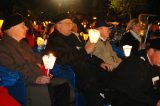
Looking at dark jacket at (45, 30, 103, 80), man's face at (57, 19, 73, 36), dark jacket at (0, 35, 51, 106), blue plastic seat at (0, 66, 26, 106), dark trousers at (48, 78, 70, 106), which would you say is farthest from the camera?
man's face at (57, 19, 73, 36)

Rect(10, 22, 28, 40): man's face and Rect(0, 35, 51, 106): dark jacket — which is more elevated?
Rect(10, 22, 28, 40): man's face

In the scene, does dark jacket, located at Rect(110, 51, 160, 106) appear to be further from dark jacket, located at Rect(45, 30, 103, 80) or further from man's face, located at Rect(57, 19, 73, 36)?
man's face, located at Rect(57, 19, 73, 36)

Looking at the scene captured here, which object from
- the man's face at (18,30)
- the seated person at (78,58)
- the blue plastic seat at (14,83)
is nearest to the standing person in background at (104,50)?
the seated person at (78,58)

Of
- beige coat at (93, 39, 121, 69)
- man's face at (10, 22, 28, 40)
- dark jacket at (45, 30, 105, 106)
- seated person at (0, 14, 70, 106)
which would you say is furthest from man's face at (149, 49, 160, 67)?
beige coat at (93, 39, 121, 69)

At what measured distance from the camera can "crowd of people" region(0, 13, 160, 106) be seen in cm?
489

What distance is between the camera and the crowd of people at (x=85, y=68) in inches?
193

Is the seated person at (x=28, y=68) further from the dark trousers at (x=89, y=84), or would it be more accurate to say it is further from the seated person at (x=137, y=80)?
the seated person at (x=137, y=80)

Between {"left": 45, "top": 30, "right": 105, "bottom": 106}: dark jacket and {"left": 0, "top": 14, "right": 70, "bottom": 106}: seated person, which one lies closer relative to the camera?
{"left": 0, "top": 14, "right": 70, "bottom": 106}: seated person

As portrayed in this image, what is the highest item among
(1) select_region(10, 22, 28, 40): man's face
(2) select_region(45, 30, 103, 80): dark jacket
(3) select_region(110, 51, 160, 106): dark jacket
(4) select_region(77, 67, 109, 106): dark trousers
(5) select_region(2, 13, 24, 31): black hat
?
(5) select_region(2, 13, 24, 31): black hat

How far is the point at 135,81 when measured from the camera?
486cm

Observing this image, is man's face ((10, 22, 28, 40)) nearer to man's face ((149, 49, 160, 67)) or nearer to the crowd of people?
the crowd of people

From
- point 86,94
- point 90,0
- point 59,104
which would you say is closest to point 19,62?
point 59,104

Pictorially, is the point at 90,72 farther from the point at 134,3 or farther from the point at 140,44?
the point at 134,3

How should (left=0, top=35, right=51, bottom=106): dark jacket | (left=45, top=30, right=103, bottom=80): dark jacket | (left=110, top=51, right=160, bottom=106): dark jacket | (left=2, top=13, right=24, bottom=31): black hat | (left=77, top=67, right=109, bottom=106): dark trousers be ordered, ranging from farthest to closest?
(left=45, top=30, right=103, bottom=80): dark jacket
(left=77, top=67, right=109, bottom=106): dark trousers
(left=2, top=13, right=24, bottom=31): black hat
(left=0, top=35, right=51, bottom=106): dark jacket
(left=110, top=51, right=160, bottom=106): dark jacket
